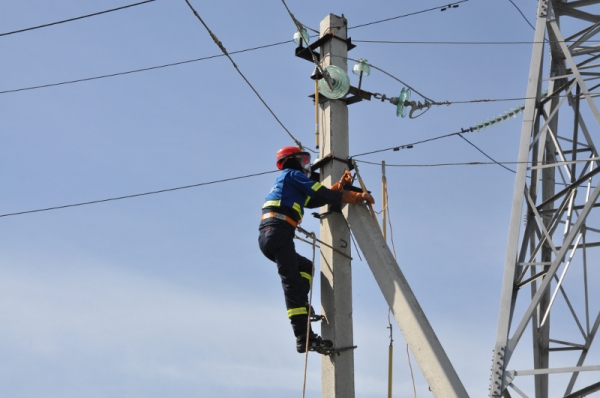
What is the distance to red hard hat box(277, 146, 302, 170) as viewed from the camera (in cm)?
792

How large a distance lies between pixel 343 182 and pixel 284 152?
2.57 ft

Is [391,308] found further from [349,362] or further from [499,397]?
[499,397]

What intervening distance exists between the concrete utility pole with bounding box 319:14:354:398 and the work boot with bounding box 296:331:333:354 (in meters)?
0.10

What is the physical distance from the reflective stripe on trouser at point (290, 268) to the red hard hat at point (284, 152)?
78cm

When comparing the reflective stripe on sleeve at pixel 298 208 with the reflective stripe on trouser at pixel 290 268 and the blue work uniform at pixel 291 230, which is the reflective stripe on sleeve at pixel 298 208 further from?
the reflective stripe on trouser at pixel 290 268

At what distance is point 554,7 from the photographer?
9594mm

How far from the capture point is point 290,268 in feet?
24.0

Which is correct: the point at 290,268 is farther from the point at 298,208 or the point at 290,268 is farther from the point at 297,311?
the point at 298,208

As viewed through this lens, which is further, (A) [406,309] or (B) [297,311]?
(B) [297,311]

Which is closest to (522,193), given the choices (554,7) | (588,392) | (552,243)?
(552,243)

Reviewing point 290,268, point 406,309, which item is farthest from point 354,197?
point 406,309

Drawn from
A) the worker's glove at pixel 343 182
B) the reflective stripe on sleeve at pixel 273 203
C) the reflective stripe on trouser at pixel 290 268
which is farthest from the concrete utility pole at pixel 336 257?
the reflective stripe on sleeve at pixel 273 203

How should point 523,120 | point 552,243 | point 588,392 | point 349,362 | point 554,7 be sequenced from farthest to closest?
1. point 554,7
2. point 523,120
3. point 552,243
4. point 588,392
5. point 349,362

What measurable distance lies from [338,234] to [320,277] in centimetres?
44
